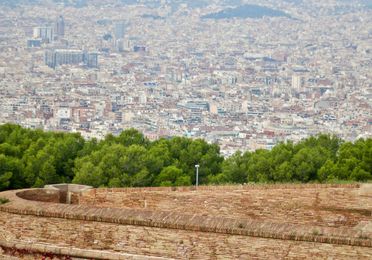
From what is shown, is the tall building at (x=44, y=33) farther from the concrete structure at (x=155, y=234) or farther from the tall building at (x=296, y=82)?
the concrete structure at (x=155, y=234)

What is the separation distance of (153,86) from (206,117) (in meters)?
23.3

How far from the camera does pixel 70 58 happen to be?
136 meters

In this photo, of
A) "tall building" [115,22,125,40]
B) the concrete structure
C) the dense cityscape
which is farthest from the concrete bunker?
"tall building" [115,22,125,40]

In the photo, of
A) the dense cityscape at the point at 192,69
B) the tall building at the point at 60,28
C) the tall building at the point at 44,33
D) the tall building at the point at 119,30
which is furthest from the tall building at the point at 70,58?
the tall building at the point at 119,30

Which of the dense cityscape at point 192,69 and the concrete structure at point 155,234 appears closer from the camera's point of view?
the concrete structure at point 155,234

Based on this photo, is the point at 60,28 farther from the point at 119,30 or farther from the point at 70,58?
the point at 70,58

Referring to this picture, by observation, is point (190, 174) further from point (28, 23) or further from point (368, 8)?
point (368, 8)

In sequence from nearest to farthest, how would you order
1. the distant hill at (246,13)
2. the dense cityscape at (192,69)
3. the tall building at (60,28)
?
the dense cityscape at (192,69) < the tall building at (60,28) < the distant hill at (246,13)

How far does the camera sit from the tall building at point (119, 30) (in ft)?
545

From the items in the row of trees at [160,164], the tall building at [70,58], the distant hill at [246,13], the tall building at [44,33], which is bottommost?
the row of trees at [160,164]

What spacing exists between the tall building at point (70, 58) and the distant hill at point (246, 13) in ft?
151

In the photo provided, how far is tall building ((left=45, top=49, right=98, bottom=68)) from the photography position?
133438 millimetres

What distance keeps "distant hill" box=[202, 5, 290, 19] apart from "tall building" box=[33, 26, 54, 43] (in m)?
33.7

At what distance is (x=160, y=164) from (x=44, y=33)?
139646 millimetres
